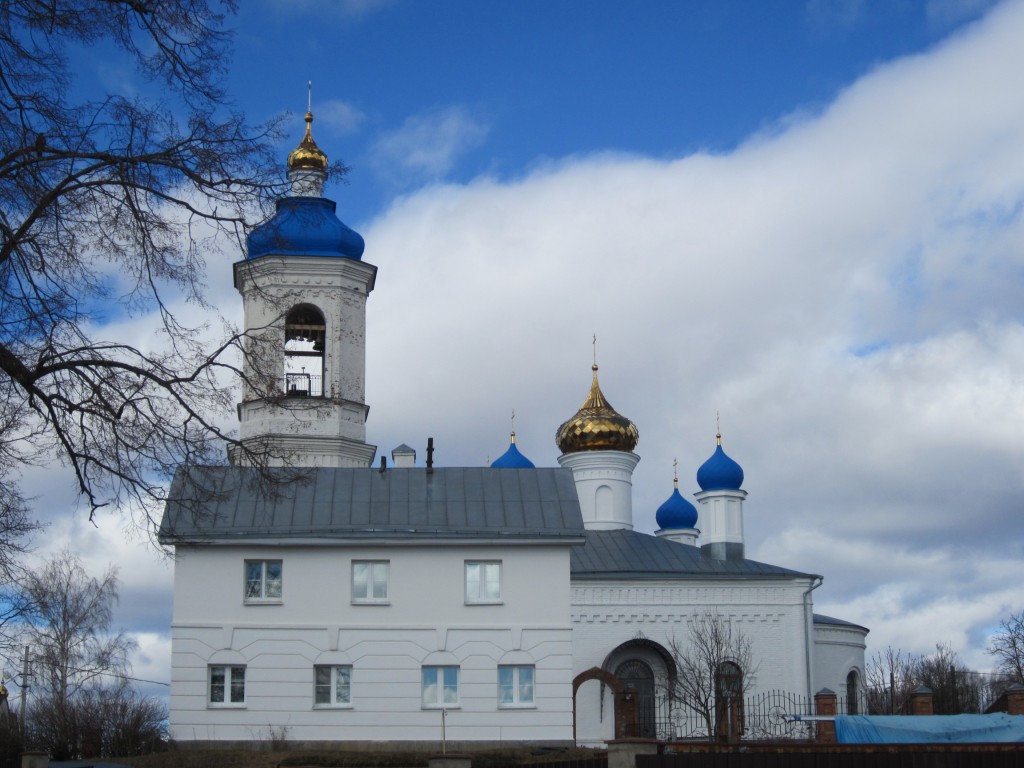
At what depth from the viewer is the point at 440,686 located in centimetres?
2455

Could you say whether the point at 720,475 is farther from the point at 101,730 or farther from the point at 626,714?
the point at 101,730

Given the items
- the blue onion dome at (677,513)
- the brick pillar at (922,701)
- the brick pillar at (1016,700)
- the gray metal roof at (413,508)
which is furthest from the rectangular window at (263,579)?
the blue onion dome at (677,513)

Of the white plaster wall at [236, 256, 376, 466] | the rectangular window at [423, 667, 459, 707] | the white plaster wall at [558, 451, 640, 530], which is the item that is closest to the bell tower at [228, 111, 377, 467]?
the white plaster wall at [236, 256, 376, 466]

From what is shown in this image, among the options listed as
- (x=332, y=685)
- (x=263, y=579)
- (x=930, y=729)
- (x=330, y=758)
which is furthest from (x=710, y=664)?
(x=930, y=729)

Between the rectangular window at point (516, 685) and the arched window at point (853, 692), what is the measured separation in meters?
16.0

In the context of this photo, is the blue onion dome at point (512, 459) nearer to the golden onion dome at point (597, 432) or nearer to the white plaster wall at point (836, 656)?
the golden onion dome at point (597, 432)

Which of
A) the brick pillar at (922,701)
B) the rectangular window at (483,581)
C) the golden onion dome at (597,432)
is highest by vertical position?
the golden onion dome at (597,432)

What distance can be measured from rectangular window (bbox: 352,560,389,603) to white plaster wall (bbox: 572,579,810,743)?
39.6 feet

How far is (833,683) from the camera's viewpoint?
38.6 meters

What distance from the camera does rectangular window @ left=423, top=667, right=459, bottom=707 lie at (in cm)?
2447

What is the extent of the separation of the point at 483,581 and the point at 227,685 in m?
4.71

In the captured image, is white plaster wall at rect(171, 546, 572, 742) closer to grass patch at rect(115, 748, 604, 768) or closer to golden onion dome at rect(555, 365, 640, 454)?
grass patch at rect(115, 748, 604, 768)

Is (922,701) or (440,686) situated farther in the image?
(922,701)

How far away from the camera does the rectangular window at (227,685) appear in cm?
2423
